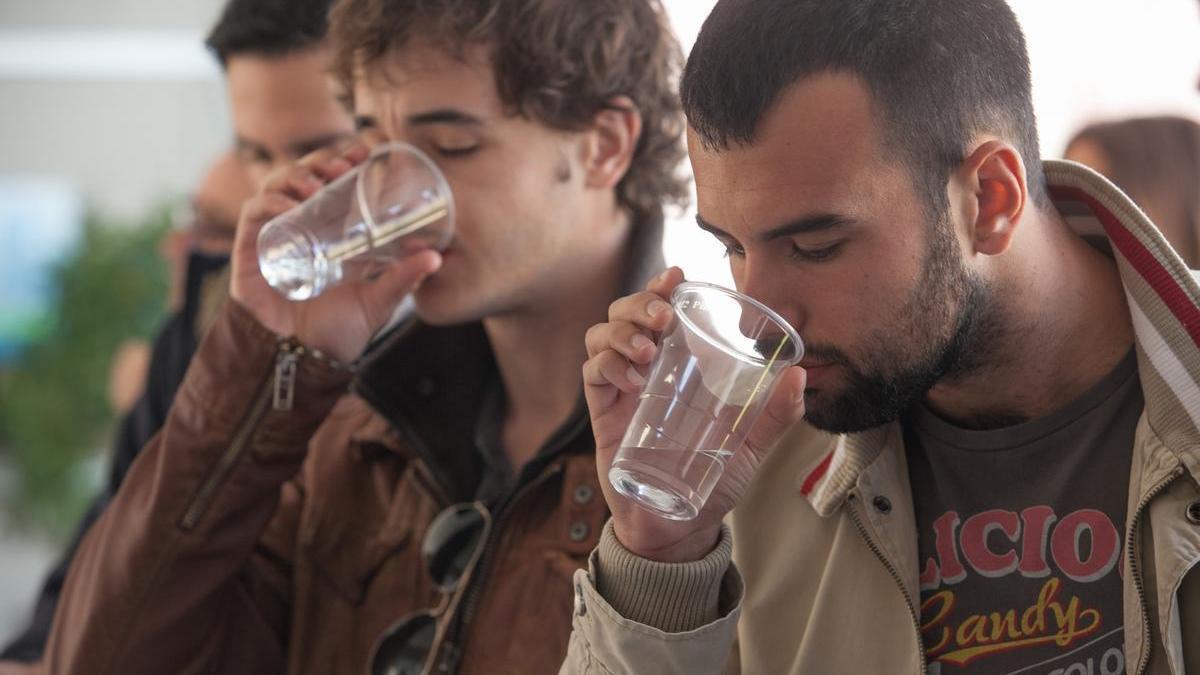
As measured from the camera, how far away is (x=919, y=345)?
127 cm

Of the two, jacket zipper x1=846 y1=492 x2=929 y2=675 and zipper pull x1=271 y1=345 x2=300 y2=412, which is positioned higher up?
jacket zipper x1=846 y1=492 x2=929 y2=675

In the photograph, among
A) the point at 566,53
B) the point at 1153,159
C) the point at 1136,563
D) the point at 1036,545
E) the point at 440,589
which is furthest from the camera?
the point at 1153,159

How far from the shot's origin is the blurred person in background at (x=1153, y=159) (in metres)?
2.19

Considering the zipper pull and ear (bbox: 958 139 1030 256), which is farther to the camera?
the zipper pull

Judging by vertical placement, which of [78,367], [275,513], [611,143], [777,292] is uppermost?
[777,292]

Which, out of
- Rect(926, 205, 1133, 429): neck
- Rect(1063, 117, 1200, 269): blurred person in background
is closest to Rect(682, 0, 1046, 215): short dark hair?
Rect(926, 205, 1133, 429): neck

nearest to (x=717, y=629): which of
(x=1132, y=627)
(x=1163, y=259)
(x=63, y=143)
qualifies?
(x=1132, y=627)

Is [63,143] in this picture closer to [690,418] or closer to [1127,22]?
[1127,22]

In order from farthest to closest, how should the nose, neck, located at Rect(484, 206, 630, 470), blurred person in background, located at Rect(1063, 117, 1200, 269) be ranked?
blurred person in background, located at Rect(1063, 117, 1200, 269)
neck, located at Rect(484, 206, 630, 470)
the nose

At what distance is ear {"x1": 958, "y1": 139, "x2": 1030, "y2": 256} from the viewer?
1263 millimetres

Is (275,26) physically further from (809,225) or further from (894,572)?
(894,572)

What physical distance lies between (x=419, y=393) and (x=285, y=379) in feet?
0.65

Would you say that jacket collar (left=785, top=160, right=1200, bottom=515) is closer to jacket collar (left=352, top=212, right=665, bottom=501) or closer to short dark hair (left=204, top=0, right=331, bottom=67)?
jacket collar (left=352, top=212, right=665, bottom=501)

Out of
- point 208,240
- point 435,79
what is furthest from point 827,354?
point 208,240
